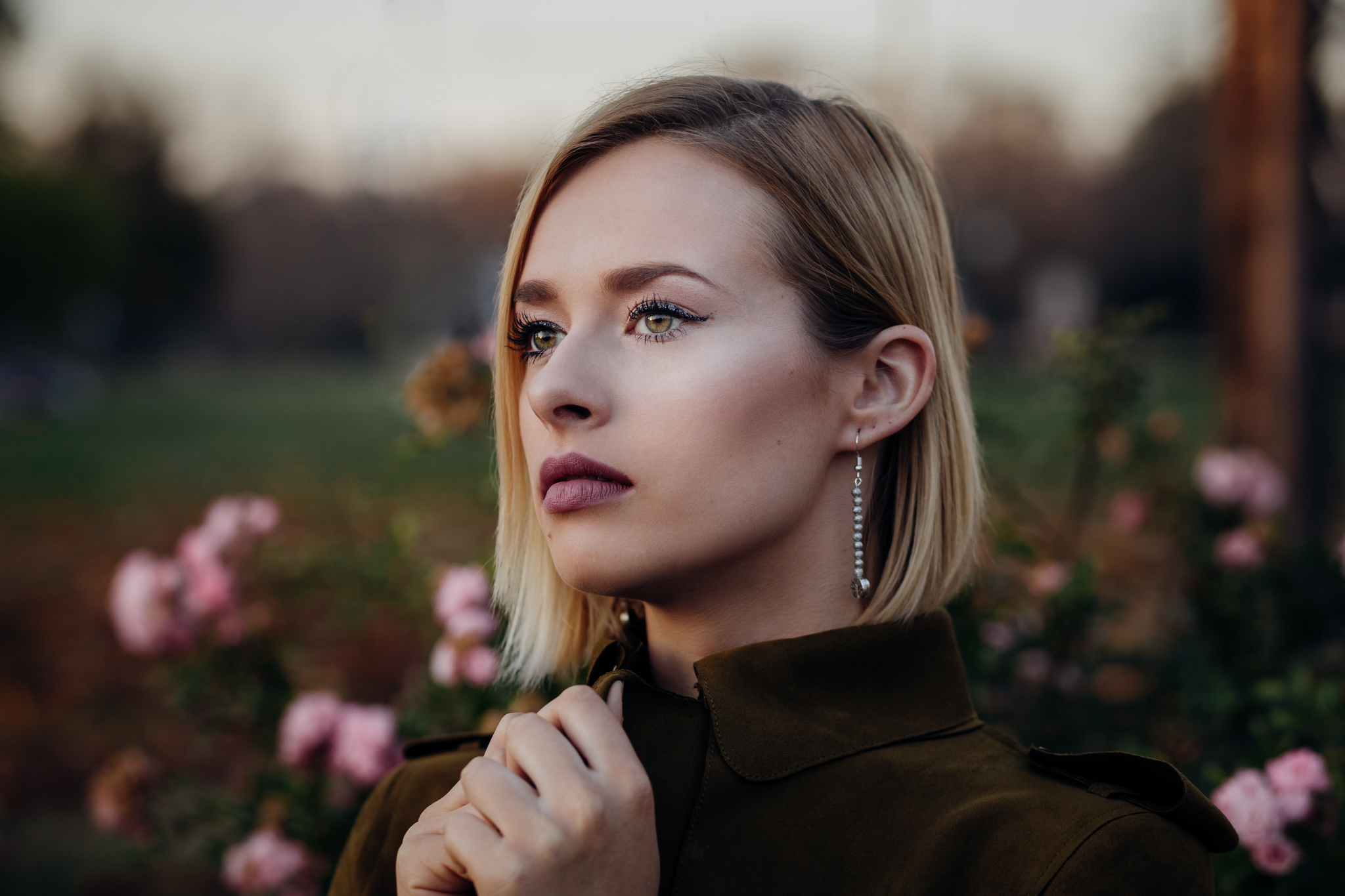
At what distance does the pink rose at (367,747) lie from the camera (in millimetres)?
2525

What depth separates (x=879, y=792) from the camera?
54.4 inches

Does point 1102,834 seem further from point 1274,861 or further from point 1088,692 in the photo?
point 1088,692

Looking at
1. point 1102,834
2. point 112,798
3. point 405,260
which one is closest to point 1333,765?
point 1102,834

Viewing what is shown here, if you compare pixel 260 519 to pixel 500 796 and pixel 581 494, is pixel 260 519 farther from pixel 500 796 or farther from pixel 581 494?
pixel 500 796

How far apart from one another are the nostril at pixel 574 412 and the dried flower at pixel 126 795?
2175 mm

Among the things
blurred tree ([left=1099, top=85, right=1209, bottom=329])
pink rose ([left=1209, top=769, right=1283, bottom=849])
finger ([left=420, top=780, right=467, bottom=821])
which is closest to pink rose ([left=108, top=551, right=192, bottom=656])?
finger ([left=420, top=780, right=467, bottom=821])

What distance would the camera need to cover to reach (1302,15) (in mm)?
3906

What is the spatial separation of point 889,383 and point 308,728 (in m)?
1.78

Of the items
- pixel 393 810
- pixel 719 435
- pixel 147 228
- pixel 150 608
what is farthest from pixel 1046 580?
pixel 147 228

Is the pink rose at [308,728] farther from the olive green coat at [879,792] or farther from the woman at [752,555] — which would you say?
the olive green coat at [879,792]

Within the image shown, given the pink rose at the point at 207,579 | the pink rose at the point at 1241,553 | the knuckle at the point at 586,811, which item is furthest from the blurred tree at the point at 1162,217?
the knuckle at the point at 586,811

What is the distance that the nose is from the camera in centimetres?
144

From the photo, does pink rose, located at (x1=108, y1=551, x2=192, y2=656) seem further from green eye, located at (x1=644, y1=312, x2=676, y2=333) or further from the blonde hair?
green eye, located at (x1=644, y1=312, x2=676, y2=333)

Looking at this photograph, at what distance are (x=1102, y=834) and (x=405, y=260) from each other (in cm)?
4059
